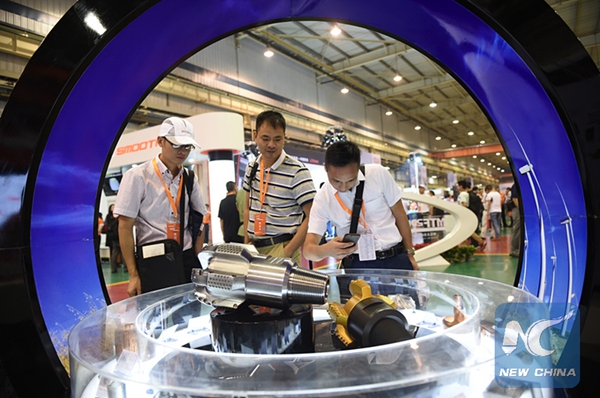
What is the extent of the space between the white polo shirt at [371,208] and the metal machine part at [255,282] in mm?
1161

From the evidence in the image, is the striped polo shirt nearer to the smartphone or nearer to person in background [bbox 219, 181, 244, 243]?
the smartphone

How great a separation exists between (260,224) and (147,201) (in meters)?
0.58

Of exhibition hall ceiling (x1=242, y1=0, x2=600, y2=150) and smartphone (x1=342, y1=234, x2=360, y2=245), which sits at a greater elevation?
exhibition hall ceiling (x1=242, y1=0, x2=600, y2=150)

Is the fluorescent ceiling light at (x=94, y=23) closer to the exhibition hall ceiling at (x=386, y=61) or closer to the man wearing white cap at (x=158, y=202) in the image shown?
the man wearing white cap at (x=158, y=202)

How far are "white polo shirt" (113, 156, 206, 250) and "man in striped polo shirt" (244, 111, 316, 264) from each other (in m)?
0.41

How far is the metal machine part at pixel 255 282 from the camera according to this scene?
0.67 metres

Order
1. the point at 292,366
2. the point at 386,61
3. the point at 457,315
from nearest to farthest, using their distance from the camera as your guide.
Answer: the point at 292,366
the point at 457,315
the point at 386,61

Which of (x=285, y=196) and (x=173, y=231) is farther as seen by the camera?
(x=285, y=196)

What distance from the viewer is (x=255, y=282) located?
0.67 meters

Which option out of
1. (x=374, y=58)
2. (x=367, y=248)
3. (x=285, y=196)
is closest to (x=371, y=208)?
(x=367, y=248)

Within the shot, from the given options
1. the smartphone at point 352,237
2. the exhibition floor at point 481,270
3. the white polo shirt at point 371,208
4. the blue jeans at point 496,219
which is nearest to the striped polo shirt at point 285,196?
the white polo shirt at point 371,208

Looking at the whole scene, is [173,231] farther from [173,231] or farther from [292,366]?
[292,366]

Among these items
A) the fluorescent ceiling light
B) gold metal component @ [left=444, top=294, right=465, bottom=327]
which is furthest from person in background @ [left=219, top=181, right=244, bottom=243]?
gold metal component @ [left=444, top=294, right=465, bottom=327]

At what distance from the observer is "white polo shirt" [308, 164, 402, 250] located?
6.12ft
